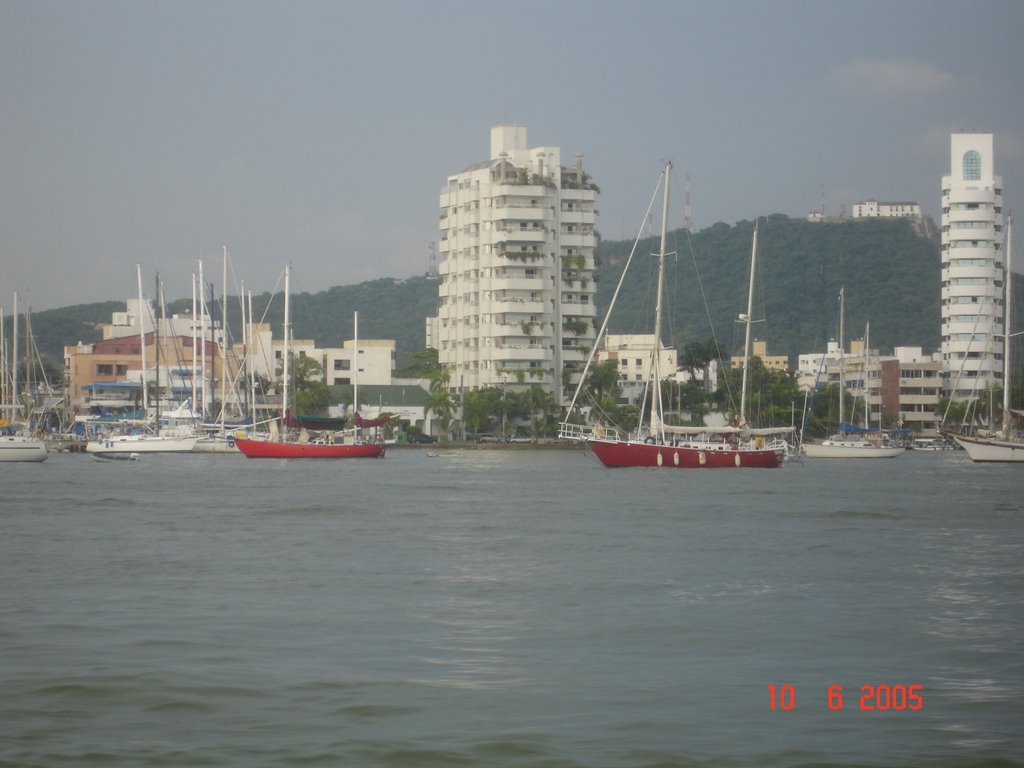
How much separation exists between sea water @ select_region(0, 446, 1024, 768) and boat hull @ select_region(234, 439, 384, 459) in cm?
4903

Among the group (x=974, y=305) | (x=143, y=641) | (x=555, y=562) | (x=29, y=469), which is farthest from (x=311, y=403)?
(x=143, y=641)

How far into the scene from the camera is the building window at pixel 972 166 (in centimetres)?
Answer: 16612

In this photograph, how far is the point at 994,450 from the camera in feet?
295

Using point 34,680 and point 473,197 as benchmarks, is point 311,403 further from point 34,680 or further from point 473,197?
point 34,680

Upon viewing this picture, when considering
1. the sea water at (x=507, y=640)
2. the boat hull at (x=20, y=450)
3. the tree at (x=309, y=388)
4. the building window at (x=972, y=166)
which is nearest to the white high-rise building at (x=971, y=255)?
the building window at (x=972, y=166)

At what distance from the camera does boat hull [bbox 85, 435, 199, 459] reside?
93875 mm

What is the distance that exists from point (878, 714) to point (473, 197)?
127 metres

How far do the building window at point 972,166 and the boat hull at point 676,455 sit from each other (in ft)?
327

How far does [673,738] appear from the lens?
14.1 meters

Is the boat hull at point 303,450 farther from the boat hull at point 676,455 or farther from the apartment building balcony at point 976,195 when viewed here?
the apartment building balcony at point 976,195

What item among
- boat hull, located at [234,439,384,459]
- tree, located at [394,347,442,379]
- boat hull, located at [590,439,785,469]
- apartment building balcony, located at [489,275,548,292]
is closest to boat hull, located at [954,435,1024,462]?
boat hull, located at [590,439,785,469]

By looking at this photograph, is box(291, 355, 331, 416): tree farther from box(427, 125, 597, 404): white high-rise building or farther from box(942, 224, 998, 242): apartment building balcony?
box(942, 224, 998, 242): apartment building balcony

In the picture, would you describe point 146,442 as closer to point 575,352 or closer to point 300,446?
point 300,446
